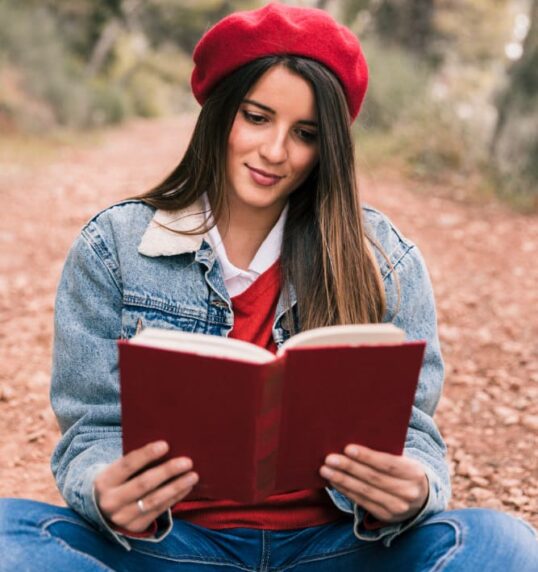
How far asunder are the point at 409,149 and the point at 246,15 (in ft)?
→ 22.5

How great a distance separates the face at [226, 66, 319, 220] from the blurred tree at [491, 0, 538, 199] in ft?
17.4

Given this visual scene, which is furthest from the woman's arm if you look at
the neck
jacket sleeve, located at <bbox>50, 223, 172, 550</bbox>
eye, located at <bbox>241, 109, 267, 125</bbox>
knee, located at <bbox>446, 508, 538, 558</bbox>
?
knee, located at <bbox>446, 508, 538, 558</bbox>

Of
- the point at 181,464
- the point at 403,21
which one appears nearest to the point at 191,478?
the point at 181,464

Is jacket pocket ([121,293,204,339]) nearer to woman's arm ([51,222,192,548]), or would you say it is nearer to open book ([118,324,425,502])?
woman's arm ([51,222,192,548])

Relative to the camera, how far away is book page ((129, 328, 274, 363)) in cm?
122

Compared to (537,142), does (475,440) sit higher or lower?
lower

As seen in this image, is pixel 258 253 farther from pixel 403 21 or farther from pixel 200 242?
pixel 403 21

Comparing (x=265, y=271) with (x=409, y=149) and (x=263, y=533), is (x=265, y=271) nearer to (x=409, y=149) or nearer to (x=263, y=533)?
(x=263, y=533)

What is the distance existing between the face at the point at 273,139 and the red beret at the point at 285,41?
62 mm

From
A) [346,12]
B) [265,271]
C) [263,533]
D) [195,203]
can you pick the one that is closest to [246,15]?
[195,203]

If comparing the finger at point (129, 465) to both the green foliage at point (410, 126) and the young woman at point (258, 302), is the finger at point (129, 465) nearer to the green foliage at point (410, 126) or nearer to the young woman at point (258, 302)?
the young woman at point (258, 302)

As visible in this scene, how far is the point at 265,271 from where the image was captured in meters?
1.94

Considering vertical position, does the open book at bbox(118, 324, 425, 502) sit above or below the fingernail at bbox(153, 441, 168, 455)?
above

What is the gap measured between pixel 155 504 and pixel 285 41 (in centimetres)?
105
